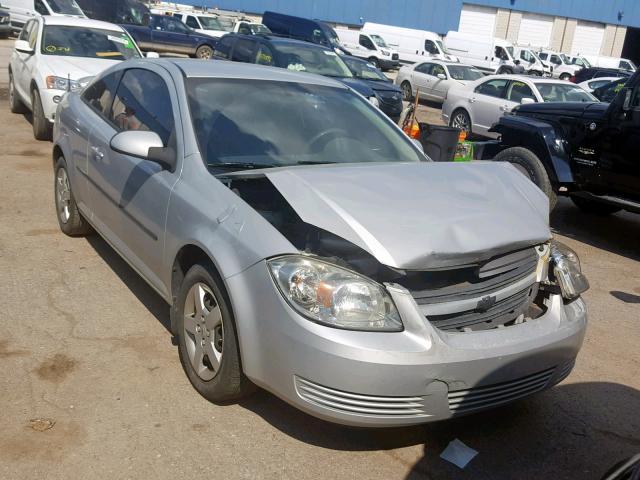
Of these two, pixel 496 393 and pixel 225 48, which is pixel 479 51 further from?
pixel 496 393

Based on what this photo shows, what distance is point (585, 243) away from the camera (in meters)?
7.60

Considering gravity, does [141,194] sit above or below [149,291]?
above

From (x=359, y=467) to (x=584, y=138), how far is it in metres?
5.51

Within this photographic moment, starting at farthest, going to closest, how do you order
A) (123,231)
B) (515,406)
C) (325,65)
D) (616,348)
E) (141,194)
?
(325,65) → (616,348) → (123,231) → (141,194) → (515,406)

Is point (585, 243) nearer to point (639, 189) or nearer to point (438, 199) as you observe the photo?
point (639, 189)

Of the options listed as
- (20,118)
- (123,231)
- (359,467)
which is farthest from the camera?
(20,118)

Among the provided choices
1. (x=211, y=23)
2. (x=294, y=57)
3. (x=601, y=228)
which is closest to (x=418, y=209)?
(x=601, y=228)

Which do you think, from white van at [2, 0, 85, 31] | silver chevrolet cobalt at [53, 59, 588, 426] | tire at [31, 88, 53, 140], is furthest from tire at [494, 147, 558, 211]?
white van at [2, 0, 85, 31]

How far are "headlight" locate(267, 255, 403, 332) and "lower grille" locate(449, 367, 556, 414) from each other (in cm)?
44

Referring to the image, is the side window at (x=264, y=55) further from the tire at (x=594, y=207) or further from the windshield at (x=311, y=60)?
the tire at (x=594, y=207)

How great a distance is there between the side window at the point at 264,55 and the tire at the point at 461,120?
4476 mm

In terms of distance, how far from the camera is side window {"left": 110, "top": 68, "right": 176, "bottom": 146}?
424 cm

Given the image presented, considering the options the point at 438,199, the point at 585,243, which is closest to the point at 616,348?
the point at 438,199

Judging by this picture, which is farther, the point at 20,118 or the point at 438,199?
the point at 20,118
